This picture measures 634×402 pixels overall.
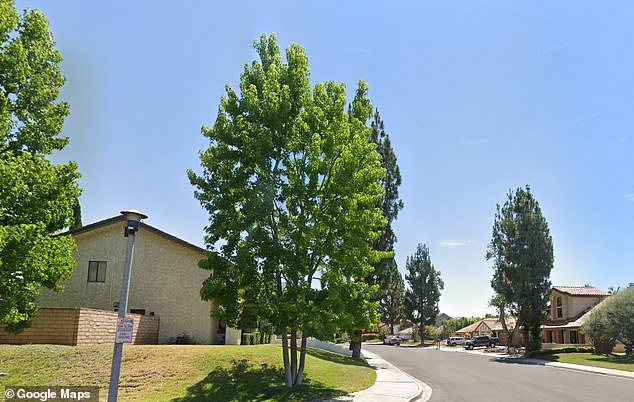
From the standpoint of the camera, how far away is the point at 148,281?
2658 centimetres

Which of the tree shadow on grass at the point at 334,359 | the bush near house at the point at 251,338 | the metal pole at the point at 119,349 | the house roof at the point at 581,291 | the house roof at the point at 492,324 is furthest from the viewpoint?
the house roof at the point at 492,324

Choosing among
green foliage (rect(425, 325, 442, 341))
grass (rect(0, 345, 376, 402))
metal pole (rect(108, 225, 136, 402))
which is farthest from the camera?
green foliage (rect(425, 325, 442, 341))

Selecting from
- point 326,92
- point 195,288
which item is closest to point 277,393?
point 326,92

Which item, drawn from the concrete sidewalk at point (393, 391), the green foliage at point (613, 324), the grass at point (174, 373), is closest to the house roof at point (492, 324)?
the green foliage at point (613, 324)

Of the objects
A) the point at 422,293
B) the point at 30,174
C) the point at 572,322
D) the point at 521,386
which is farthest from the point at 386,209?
the point at 422,293

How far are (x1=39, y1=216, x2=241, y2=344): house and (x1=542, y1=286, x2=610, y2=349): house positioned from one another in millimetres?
39999

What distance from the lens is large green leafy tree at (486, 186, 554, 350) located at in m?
43.7

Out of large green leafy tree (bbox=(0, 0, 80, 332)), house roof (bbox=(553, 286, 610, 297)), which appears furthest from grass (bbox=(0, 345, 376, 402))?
house roof (bbox=(553, 286, 610, 297))

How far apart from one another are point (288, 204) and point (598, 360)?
100ft

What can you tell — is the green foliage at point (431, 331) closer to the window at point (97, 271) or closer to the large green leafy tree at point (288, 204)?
the window at point (97, 271)

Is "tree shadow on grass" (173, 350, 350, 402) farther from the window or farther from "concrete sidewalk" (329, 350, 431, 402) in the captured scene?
the window

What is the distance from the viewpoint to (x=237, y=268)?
15977mm

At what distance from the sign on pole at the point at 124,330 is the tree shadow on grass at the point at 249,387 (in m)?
5.47

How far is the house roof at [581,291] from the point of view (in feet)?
174
